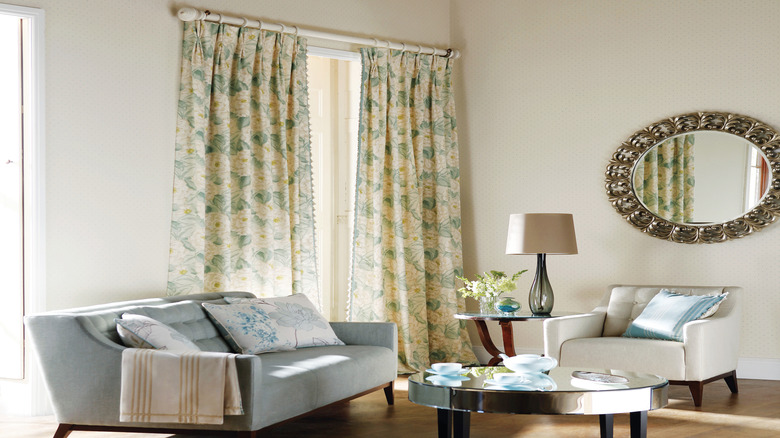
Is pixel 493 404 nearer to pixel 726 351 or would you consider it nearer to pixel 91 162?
pixel 726 351

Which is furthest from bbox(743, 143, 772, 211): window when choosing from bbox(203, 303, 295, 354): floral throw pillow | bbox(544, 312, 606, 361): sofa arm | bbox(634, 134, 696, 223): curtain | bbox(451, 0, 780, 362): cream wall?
bbox(203, 303, 295, 354): floral throw pillow

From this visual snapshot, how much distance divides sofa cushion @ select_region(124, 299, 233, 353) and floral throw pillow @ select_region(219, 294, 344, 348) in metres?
0.24

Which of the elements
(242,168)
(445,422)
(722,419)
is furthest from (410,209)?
(445,422)

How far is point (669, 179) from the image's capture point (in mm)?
5887

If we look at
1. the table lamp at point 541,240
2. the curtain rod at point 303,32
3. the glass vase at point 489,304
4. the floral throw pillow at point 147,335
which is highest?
the curtain rod at point 303,32

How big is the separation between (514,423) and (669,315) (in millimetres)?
1244

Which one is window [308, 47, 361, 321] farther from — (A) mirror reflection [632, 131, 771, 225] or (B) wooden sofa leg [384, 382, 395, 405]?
(A) mirror reflection [632, 131, 771, 225]

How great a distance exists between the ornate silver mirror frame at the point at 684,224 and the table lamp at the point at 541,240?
724 millimetres

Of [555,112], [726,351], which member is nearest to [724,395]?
[726,351]

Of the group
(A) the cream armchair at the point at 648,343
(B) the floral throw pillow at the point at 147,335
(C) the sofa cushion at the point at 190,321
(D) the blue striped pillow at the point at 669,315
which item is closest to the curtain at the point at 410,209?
(A) the cream armchair at the point at 648,343

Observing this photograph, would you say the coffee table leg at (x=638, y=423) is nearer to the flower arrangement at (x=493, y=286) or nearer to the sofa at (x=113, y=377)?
the sofa at (x=113, y=377)

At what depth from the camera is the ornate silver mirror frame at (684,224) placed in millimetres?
5574

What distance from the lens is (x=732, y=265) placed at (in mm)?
5699

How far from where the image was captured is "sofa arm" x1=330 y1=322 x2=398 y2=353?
4.77 m
